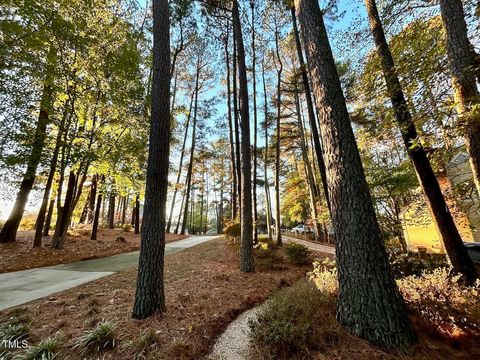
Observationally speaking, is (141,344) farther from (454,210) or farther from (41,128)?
(41,128)

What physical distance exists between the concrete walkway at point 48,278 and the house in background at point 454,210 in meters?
7.62

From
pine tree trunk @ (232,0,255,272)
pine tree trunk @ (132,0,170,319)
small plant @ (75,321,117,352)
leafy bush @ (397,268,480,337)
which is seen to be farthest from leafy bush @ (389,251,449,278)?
small plant @ (75,321,117,352)

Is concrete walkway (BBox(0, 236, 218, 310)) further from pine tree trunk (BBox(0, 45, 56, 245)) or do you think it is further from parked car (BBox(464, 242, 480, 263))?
parked car (BBox(464, 242, 480, 263))

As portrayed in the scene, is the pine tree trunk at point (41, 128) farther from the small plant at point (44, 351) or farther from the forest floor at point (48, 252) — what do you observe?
the small plant at point (44, 351)

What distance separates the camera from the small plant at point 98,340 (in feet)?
8.56

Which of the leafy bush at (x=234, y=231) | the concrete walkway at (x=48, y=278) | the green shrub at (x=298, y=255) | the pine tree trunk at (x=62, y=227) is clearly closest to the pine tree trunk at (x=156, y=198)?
the concrete walkway at (x=48, y=278)

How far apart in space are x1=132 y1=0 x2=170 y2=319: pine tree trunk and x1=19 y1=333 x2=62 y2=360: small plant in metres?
0.93

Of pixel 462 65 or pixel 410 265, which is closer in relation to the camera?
pixel 462 65

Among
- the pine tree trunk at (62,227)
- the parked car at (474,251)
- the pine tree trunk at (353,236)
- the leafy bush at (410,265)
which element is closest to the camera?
the pine tree trunk at (353,236)

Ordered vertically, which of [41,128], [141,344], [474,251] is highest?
[41,128]

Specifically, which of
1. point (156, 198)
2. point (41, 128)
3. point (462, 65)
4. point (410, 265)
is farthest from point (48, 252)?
point (462, 65)

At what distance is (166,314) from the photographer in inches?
134

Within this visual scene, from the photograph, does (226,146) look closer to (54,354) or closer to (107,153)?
(107,153)

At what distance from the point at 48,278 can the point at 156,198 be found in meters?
4.48
